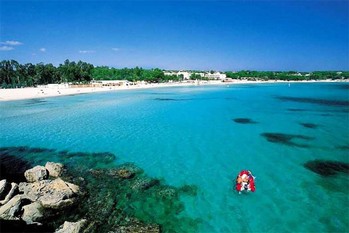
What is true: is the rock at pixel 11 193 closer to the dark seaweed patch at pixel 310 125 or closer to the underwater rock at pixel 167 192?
the underwater rock at pixel 167 192

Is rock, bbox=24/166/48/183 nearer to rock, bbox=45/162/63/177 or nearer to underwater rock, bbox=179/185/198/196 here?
rock, bbox=45/162/63/177

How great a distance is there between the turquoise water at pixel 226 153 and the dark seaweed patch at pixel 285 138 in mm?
287

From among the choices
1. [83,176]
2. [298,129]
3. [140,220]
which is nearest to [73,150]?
[83,176]

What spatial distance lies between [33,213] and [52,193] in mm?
1563

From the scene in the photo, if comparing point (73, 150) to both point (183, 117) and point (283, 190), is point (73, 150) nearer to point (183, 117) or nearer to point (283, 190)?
point (283, 190)

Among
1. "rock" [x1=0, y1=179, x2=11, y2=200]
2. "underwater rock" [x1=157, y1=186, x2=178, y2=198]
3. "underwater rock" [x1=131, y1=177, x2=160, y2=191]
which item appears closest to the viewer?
"rock" [x1=0, y1=179, x2=11, y2=200]

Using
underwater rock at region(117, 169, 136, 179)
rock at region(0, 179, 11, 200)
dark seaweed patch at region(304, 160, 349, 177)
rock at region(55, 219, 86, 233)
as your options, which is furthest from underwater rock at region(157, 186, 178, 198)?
dark seaweed patch at region(304, 160, 349, 177)

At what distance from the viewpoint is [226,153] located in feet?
83.4

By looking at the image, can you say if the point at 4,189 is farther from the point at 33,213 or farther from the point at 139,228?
the point at 139,228

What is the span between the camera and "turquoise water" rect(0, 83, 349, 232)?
14320 mm

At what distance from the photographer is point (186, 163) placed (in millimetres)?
22609

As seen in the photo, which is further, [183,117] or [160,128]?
[183,117]

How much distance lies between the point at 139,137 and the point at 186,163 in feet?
35.6

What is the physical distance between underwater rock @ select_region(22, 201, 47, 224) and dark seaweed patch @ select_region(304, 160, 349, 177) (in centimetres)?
1833
